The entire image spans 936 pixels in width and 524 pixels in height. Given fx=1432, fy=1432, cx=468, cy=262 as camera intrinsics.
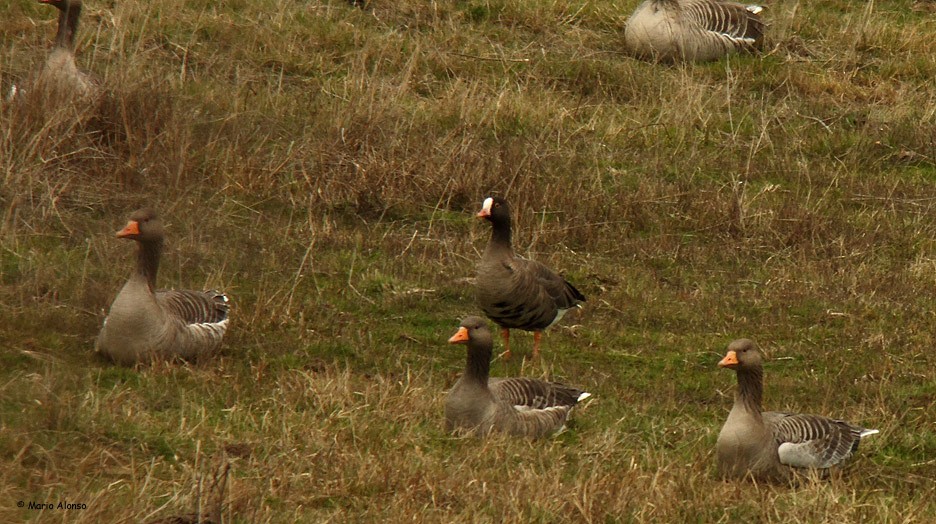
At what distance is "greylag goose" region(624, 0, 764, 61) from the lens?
1566 centimetres

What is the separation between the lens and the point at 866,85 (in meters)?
15.7

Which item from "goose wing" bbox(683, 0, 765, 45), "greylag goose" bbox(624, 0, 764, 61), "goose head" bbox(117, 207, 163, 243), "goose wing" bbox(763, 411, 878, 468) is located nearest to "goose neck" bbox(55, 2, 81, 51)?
"goose head" bbox(117, 207, 163, 243)

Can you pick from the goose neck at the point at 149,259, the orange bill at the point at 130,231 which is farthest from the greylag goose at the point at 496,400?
the orange bill at the point at 130,231

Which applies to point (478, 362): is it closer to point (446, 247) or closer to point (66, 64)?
point (446, 247)

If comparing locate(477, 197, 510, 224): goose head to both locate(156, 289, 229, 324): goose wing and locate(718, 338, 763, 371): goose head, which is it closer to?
locate(156, 289, 229, 324): goose wing

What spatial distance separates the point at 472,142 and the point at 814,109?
419 centimetres

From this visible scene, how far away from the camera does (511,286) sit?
9.37 metres

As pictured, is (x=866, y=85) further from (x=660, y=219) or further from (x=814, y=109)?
(x=660, y=219)

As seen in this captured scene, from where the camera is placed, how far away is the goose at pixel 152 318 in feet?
27.2

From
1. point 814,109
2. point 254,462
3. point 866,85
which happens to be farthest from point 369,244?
point 866,85

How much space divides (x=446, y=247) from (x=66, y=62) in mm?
3541

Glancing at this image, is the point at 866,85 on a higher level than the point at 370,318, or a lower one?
higher

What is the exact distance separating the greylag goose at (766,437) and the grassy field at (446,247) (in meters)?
0.22

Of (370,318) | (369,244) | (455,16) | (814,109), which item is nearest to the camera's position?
(370,318)
